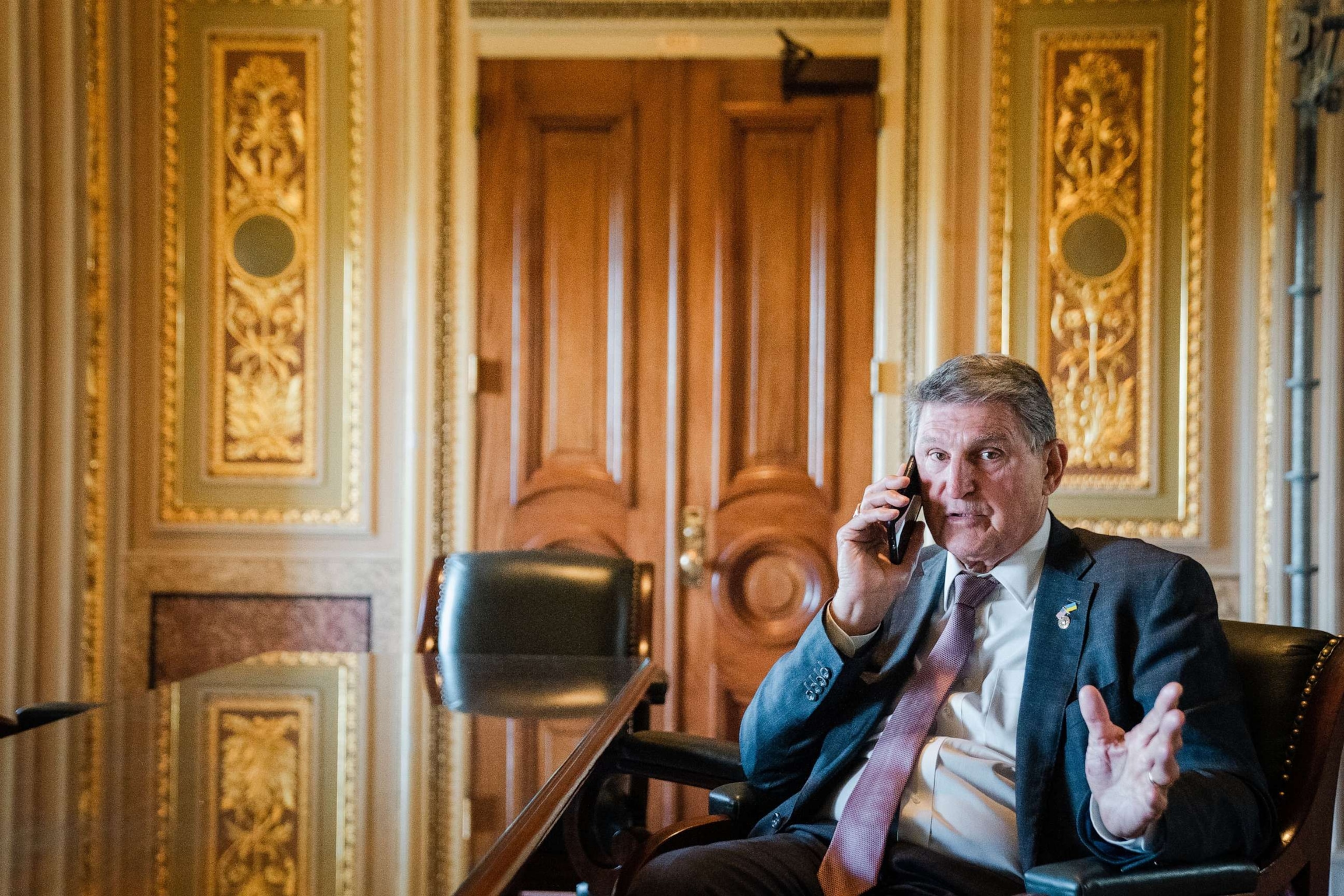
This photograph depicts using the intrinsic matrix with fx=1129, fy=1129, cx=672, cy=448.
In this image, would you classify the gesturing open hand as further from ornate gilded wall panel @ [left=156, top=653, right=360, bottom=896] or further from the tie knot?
ornate gilded wall panel @ [left=156, top=653, right=360, bottom=896]

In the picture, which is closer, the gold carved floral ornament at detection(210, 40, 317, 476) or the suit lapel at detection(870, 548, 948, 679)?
the suit lapel at detection(870, 548, 948, 679)

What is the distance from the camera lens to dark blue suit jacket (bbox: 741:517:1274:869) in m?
1.37

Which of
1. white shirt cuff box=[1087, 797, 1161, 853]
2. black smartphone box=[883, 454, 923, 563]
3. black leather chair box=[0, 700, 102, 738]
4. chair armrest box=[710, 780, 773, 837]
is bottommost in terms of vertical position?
chair armrest box=[710, 780, 773, 837]

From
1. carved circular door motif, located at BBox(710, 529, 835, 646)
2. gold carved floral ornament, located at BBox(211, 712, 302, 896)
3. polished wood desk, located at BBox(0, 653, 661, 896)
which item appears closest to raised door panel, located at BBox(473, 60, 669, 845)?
carved circular door motif, located at BBox(710, 529, 835, 646)

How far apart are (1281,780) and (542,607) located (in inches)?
60.7

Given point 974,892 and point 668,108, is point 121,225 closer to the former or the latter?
point 668,108

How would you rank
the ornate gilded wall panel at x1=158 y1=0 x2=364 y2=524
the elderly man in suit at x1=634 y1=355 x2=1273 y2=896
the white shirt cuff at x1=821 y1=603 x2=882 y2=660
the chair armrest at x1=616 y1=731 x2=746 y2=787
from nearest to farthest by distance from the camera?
the elderly man in suit at x1=634 y1=355 x2=1273 y2=896 → the white shirt cuff at x1=821 y1=603 x2=882 y2=660 → the chair armrest at x1=616 y1=731 x2=746 y2=787 → the ornate gilded wall panel at x1=158 y1=0 x2=364 y2=524

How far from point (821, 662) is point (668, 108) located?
7.42 ft

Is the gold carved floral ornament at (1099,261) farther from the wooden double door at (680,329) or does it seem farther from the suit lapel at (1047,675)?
the suit lapel at (1047,675)

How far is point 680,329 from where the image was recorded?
345cm

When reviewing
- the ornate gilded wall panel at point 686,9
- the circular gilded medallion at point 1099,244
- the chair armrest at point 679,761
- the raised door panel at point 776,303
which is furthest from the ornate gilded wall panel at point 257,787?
the circular gilded medallion at point 1099,244

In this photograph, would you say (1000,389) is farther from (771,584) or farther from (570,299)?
(570,299)

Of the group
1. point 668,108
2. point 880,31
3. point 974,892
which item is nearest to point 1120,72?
point 880,31

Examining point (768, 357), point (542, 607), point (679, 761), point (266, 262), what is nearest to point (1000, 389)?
point (679, 761)
